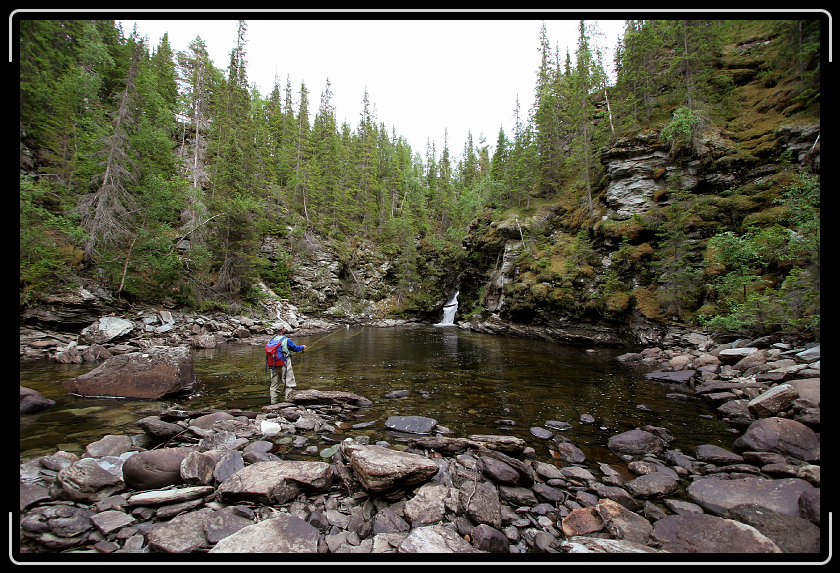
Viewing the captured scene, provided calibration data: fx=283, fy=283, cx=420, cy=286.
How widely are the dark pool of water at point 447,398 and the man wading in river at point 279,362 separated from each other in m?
0.50

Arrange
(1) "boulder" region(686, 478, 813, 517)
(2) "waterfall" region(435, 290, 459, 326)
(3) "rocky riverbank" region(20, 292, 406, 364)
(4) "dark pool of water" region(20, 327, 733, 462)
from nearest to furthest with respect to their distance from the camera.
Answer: (1) "boulder" region(686, 478, 813, 517)
(4) "dark pool of water" region(20, 327, 733, 462)
(3) "rocky riverbank" region(20, 292, 406, 364)
(2) "waterfall" region(435, 290, 459, 326)

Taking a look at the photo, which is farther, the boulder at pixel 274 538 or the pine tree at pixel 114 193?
the pine tree at pixel 114 193

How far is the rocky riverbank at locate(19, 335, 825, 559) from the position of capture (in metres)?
2.55

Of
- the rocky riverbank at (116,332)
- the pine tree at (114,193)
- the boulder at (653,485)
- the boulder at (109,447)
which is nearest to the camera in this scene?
the boulder at (653,485)

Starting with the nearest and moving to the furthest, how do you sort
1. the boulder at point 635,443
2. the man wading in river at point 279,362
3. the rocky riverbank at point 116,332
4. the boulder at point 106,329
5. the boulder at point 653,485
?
the boulder at point 653,485 → the boulder at point 635,443 → the man wading in river at point 279,362 → the rocky riverbank at point 116,332 → the boulder at point 106,329

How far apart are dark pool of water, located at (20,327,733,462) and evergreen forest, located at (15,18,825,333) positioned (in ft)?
16.4

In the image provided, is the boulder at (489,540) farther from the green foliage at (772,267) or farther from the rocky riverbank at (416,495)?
the green foliage at (772,267)

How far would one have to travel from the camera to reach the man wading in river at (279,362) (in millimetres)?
7504

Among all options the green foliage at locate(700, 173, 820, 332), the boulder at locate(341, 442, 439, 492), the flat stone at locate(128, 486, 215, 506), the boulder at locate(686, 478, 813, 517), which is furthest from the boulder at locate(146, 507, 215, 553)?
the green foliage at locate(700, 173, 820, 332)

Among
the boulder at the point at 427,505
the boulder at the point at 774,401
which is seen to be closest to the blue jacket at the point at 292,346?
the boulder at the point at 427,505

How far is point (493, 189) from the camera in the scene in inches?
1451

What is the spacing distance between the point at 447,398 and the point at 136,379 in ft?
25.7

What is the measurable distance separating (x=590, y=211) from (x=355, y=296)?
27.0 meters

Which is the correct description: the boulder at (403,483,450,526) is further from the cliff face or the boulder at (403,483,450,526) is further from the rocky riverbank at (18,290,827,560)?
the cliff face
